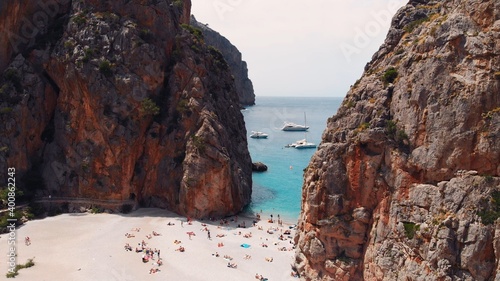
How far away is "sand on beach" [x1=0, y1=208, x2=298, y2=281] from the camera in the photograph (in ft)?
93.1

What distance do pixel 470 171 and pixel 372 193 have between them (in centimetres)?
567

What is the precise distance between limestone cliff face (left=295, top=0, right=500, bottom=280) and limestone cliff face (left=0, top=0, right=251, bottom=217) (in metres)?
18.1

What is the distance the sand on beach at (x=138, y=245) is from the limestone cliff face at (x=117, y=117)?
11.6 feet

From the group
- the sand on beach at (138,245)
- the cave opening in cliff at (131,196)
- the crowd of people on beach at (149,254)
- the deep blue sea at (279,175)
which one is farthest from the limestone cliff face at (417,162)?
the cave opening in cliff at (131,196)

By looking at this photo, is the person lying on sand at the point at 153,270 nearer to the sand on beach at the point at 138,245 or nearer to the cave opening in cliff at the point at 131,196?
the sand on beach at the point at 138,245

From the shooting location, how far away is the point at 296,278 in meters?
27.6

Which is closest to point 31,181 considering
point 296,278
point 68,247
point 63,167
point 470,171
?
point 63,167

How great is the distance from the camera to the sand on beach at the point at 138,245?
28375 millimetres

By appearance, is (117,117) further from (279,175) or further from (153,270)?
(279,175)

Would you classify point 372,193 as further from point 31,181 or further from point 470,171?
point 31,181

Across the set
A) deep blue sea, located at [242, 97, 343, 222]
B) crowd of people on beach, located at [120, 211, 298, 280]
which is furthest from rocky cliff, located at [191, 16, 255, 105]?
crowd of people on beach, located at [120, 211, 298, 280]

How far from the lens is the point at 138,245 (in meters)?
33.5

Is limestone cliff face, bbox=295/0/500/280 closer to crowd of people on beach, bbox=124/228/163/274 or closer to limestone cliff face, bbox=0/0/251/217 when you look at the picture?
crowd of people on beach, bbox=124/228/163/274

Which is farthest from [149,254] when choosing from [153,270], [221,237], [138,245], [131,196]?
[131,196]
